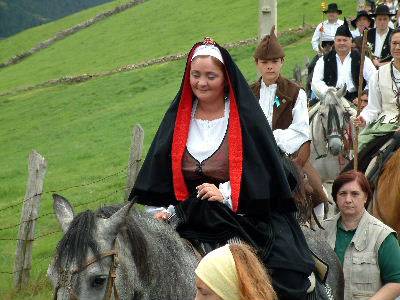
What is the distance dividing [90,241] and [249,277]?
3.95 ft

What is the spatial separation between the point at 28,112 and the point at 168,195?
34.8m

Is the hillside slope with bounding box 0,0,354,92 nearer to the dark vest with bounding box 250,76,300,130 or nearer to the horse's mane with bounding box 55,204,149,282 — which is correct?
the dark vest with bounding box 250,76,300,130

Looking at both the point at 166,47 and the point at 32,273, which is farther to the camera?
the point at 166,47

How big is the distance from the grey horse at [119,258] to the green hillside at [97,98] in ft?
16.5

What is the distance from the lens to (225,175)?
4520mm

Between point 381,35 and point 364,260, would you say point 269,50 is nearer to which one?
point 364,260

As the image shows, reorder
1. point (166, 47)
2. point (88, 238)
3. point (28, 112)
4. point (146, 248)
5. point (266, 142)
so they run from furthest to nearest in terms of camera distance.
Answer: point (166, 47) → point (28, 112) → point (266, 142) → point (146, 248) → point (88, 238)

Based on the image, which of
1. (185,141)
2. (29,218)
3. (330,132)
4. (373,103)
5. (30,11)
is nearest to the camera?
(185,141)

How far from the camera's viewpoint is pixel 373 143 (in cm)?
862

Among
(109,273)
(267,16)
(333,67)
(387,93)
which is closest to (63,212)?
(109,273)

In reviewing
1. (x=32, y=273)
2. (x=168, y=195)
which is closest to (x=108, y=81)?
(x=32, y=273)

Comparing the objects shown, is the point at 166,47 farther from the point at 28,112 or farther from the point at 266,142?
the point at 266,142

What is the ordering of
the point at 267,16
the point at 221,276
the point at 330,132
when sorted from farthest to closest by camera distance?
the point at 330,132, the point at 267,16, the point at 221,276

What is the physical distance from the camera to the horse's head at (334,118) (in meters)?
10.9
